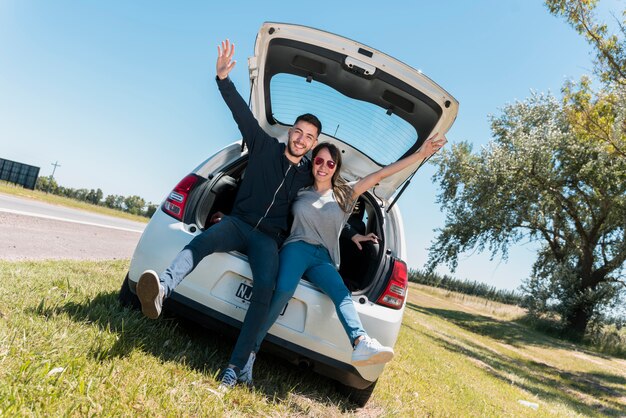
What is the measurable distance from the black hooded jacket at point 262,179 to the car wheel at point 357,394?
49.5 inches

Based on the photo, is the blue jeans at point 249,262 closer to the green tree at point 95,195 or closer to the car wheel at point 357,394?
the car wheel at point 357,394

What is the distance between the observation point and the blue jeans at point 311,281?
3057 mm

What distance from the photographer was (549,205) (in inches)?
863

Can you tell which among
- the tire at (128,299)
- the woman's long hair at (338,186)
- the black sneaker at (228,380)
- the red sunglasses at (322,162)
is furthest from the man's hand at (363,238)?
the tire at (128,299)

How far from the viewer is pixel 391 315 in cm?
331

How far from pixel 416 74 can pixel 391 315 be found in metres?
1.77

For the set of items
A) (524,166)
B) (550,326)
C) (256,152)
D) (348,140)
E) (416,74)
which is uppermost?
(524,166)

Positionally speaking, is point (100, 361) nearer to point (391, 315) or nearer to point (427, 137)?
point (391, 315)

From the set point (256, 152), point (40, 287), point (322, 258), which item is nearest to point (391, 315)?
point (322, 258)

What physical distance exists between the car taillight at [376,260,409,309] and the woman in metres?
0.36

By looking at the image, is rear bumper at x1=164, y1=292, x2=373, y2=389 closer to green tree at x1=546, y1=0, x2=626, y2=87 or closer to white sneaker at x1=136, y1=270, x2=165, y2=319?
white sneaker at x1=136, y1=270, x2=165, y2=319

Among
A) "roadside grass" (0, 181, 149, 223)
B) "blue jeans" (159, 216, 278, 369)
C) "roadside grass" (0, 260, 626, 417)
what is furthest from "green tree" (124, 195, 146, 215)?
"blue jeans" (159, 216, 278, 369)

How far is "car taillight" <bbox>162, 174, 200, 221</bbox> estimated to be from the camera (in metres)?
3.35

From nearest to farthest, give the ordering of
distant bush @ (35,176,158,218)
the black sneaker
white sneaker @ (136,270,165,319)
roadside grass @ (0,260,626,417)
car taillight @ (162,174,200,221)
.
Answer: roadside grass @ (0,260,626,417) < white sneaker @ (136,270,165,319) < the black sneaker < car taillight @ (162,174,200,221) < distant bush @ (35,176,158,218)
